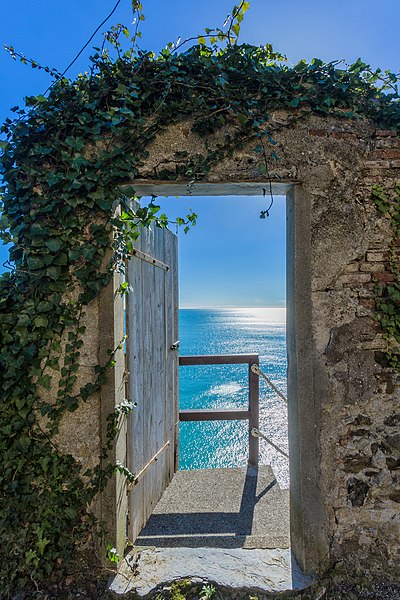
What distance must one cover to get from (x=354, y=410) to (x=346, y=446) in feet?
0.67

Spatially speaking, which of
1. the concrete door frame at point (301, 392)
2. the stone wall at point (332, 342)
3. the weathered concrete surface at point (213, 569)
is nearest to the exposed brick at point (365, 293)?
the stone wall at point (332, 342)

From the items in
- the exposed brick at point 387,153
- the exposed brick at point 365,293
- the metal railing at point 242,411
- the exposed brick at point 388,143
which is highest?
the exposed brick at point 388,143

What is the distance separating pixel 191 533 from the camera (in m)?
2.59

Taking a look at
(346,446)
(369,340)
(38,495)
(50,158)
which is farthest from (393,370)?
(50,158)

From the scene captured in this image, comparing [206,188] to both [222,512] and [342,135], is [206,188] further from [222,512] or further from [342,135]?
[222,512]

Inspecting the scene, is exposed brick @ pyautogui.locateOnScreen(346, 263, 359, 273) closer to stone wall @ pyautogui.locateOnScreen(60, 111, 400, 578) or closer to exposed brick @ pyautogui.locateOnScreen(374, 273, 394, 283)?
stone wall @ pyautogui.locateOnScreen(60, 111, 400, 578)

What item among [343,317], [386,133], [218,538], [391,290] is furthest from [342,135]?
[218,538]

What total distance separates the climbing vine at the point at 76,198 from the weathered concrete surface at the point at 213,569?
0.33 m

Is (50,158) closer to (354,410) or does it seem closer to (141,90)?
(141,90)

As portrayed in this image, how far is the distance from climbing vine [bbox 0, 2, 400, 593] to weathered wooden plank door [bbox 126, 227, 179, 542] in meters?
0.35

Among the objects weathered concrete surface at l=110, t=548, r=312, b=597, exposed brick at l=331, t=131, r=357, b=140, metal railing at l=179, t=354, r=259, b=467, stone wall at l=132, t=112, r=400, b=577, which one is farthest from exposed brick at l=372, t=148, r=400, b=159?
weathered concrete surface at l=110, t=548, r=312, b=597

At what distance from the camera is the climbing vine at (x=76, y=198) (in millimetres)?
1854

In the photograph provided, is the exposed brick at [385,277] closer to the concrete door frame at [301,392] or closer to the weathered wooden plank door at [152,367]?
the concrete door frame at [301,392]

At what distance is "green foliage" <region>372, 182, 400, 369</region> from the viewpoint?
76.5 inches
